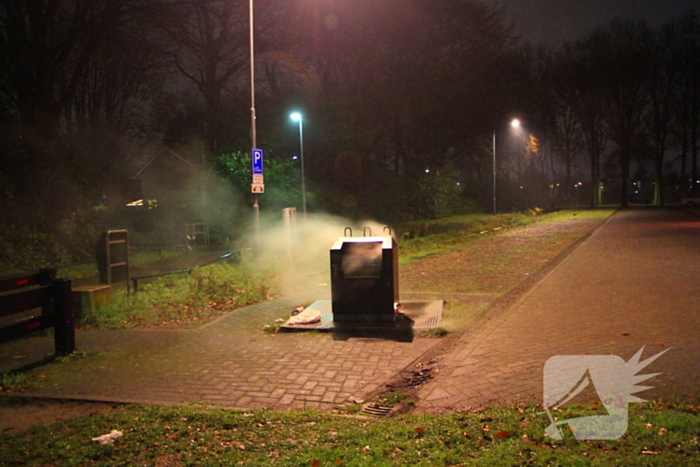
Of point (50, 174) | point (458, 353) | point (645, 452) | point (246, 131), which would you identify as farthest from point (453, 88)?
point (645, 452)

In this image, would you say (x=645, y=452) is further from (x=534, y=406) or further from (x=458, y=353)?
(x=458, y=353)

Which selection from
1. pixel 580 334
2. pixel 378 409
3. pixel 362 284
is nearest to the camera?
pixel 378 409

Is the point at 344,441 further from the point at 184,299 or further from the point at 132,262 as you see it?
the point at 132,262

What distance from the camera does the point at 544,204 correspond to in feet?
198

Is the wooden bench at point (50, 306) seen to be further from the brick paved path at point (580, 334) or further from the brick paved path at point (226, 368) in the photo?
the brick paved path at point (580, 334)

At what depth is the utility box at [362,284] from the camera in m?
7.67

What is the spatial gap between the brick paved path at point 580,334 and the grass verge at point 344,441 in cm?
60

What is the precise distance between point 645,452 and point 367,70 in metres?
35.2

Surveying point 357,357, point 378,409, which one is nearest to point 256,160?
point 357,357

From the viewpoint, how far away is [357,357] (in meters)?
6.27

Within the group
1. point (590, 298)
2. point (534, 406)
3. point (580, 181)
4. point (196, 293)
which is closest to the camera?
point (534, 406)

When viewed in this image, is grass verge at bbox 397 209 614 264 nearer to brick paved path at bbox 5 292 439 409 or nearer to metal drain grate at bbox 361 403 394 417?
brick paved path at bbox 5 292 439 409

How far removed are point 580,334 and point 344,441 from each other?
413 cm

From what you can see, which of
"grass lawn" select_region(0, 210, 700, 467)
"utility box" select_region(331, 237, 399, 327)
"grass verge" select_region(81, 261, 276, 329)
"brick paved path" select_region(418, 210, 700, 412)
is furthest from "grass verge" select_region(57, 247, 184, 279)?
"brick paved path" select_region(418, 210, 700, 412)
